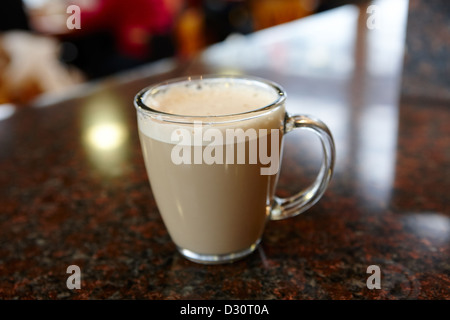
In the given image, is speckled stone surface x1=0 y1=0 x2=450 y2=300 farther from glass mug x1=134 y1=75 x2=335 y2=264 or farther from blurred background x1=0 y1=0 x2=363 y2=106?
blurred background x1=0 y1=0 x2=363 y2=106

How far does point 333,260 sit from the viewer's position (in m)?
0.56

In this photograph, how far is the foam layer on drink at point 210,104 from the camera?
0.49m

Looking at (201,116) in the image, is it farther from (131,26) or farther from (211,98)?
(131,26)

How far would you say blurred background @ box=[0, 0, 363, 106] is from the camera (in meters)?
3.71

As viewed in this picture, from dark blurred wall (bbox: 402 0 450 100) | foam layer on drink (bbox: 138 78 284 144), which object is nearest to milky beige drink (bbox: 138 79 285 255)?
foam layer on drink (bbox: 138 78 284 144)

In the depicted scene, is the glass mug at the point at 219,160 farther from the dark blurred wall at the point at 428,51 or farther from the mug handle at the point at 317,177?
the dark blurred wall at the point at 428,51

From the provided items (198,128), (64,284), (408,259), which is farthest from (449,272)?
(64,284)

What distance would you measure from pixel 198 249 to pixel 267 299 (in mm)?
108

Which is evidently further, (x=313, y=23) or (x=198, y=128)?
(x=313, y=23)

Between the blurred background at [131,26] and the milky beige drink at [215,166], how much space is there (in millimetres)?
2733

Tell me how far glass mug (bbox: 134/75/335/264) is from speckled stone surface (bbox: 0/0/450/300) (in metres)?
0.04

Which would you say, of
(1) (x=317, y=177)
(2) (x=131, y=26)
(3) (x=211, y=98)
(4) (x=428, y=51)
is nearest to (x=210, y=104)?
(3) (x=211, y=98)

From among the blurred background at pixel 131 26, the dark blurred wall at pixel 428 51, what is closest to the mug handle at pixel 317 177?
the dark blurred wall at pixel 428 51
